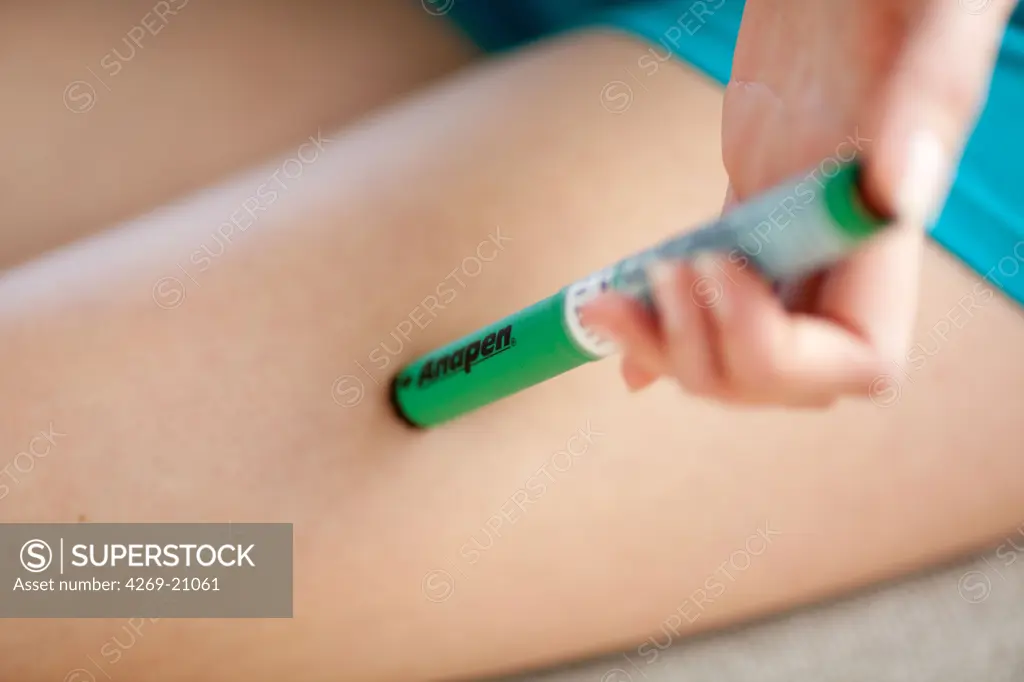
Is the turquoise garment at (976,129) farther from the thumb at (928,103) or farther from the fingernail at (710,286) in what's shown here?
the fingernail at (710,286)

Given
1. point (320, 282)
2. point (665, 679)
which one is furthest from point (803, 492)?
point (320, 282)

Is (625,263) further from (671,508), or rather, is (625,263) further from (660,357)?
(671,508)

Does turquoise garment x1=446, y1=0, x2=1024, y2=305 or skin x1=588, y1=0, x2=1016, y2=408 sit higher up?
turquoise garment x1=446, y1=0, x2=1024, y2=305

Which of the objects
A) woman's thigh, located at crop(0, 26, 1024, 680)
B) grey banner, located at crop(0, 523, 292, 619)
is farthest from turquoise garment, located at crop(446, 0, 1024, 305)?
grey banner, located at crop(0, 523, 292, 619)

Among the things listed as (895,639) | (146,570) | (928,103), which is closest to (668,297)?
(928,103)

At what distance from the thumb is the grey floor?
1.01ft

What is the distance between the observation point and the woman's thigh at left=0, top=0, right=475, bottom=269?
532 mm

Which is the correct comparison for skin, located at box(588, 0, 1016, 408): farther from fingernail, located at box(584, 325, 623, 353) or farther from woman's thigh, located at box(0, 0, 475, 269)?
woman's thigh, located at box(0, 0, 475, 269)

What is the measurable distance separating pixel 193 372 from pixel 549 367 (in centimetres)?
17

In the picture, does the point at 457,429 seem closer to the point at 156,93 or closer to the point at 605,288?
the point at 605,288

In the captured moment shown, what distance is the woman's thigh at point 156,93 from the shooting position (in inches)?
20.9

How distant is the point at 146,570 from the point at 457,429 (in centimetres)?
16

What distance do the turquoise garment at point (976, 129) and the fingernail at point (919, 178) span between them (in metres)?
Answer: 0.26

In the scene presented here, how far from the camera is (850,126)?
367 millimetres
